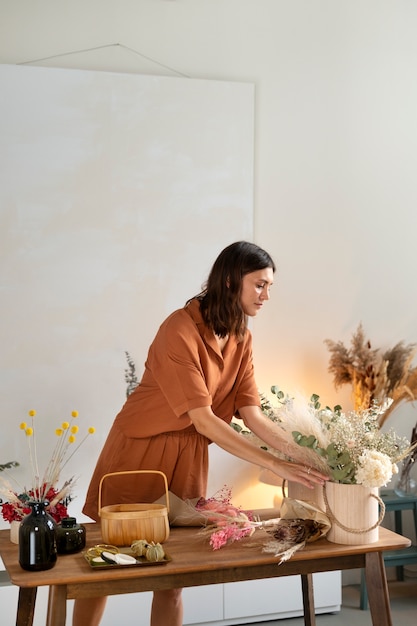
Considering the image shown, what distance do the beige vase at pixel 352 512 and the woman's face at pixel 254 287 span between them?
675mm

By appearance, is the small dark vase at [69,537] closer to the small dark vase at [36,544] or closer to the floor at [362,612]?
the small dark vase at [36,544]

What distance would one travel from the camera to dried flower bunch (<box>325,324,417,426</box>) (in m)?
4.20

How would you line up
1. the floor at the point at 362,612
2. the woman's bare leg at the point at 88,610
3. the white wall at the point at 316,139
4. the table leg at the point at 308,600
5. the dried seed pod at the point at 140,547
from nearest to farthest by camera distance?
the dried seed pod at the point at 140,547 < the woman's bare leg at the point at 88,610 < the table leg at the point at 308,600 < the floor at the point at 362,612 < the white wall at the point at 316,139

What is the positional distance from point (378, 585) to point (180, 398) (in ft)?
2.65

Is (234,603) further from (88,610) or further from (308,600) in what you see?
(88,610)

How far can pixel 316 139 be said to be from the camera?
4.32 meters

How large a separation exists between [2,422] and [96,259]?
2.87 feet

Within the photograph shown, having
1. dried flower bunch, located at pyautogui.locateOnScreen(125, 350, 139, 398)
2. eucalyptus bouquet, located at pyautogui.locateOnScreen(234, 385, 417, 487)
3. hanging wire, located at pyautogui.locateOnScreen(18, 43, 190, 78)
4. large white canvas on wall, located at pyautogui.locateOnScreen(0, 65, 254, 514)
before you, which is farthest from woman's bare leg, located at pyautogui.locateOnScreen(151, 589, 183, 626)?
hanging wire, located at pyautogui.locateOnScreen(18, 43, 190, 78)

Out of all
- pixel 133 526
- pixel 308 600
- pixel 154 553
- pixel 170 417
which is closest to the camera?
pixel 154 553

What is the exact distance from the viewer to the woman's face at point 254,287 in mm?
2740

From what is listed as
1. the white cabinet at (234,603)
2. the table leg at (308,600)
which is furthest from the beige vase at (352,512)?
the white cabinet at (234,603)

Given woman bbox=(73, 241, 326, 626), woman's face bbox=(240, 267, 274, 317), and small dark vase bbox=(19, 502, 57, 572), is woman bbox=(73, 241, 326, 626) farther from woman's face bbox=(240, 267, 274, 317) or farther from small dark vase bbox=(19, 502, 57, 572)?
small dark vase bbox=(19, 502, 57, 572)

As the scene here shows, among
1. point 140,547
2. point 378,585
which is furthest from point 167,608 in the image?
point 378,585

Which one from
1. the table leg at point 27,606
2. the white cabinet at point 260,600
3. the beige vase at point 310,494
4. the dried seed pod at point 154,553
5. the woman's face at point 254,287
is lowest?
the white cabinet at point 260,600
